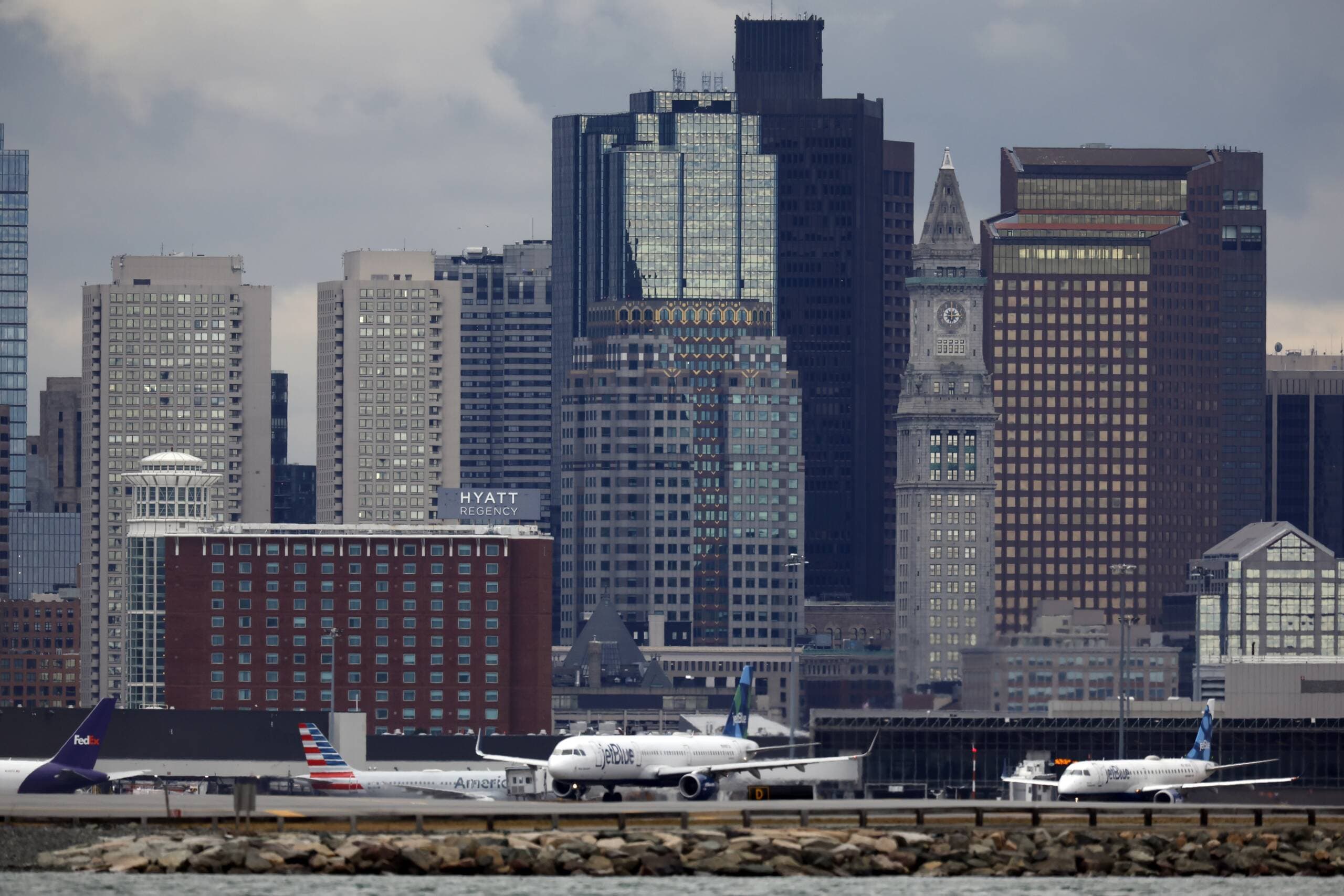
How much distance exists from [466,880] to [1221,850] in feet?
106

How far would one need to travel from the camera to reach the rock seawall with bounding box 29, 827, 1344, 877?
4963 inches

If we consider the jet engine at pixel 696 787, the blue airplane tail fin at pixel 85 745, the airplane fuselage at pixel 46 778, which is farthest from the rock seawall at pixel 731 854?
the blue airplane tail fin at pixel 85 745

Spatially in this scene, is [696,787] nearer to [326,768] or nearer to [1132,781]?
[1132,781]

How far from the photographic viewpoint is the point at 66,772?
Result: 539 feet

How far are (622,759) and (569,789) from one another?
10.4 ft

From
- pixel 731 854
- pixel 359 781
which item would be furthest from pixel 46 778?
pixel 731 854

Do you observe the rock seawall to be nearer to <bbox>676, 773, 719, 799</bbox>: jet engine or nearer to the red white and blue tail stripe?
<bbox>676, 773, 719, 799</bbox>: jet engine

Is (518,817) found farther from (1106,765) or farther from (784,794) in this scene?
(1106,765)

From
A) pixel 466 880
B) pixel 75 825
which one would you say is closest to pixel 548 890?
pixel 466 880

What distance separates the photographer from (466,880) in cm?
12575

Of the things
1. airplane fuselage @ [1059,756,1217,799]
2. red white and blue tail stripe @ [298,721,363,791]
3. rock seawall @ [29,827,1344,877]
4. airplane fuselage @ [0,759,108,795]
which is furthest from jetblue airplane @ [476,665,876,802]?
red white and blue tail stripe @ [298,721,363,791]

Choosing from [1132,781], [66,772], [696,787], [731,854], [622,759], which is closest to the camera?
[731,854]

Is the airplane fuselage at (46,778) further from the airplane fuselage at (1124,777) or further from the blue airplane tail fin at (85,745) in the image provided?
the airplane fuselage at (1124,777)

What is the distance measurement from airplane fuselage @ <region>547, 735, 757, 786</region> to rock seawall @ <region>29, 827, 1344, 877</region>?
92.1ft
